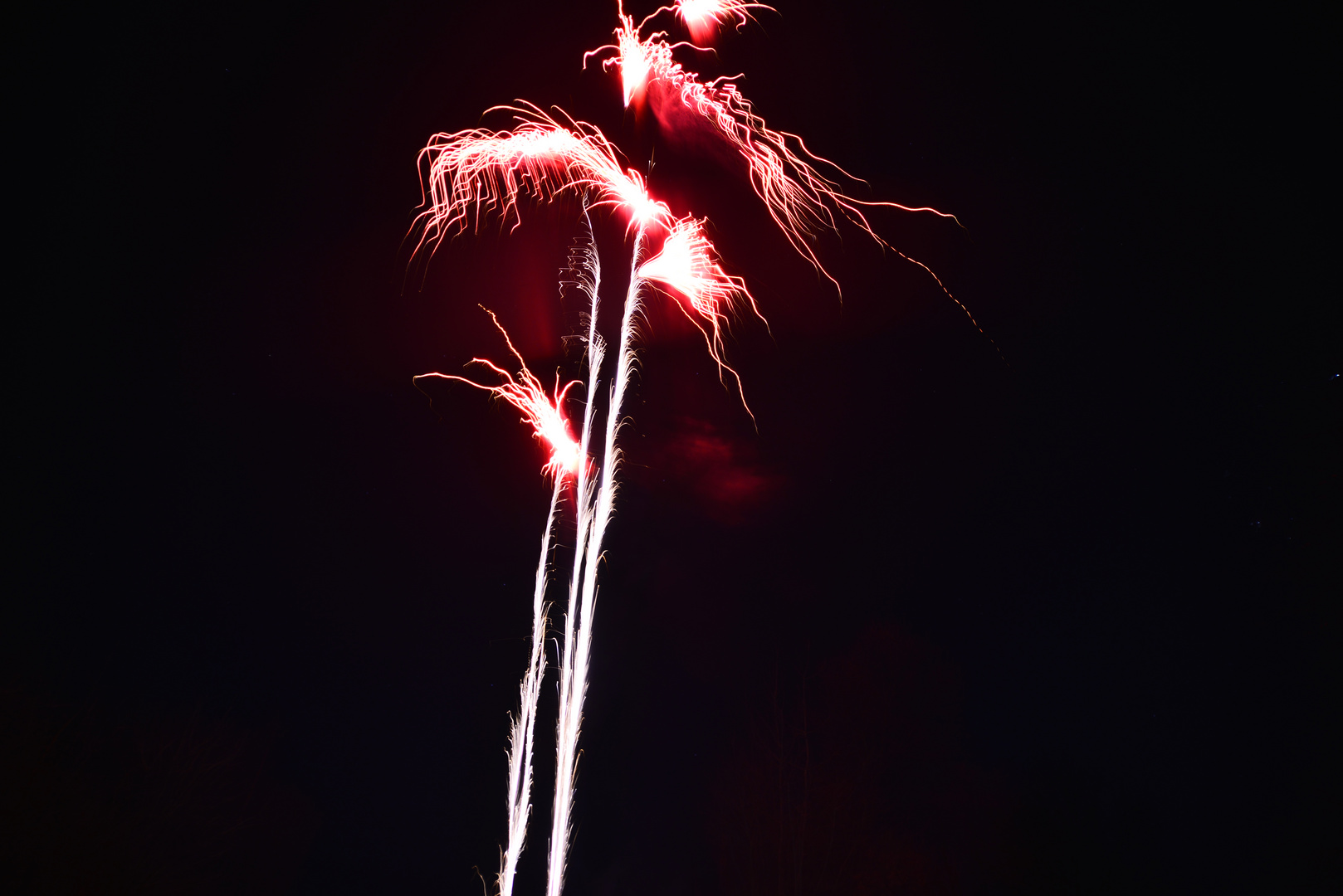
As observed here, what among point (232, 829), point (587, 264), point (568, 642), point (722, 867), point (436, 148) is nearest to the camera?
point (568, 642)

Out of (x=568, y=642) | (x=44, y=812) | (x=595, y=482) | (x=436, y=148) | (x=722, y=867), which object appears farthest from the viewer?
(x=722, y=867)

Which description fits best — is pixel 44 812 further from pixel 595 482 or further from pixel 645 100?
pixel 645 100

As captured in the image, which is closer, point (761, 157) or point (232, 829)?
point (761, 157)

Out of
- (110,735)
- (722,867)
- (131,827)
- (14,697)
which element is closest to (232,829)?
(131,827)

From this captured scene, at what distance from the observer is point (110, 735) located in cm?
828

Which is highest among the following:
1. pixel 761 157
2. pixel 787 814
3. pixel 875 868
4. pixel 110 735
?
pixel 761 157

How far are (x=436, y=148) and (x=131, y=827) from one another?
922 cm

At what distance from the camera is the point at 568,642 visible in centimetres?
367

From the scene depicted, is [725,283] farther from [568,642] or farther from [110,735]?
[110,735]

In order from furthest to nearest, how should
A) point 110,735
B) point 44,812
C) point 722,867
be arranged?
1. point 722,867
2. point 110,735
3. point 44,812

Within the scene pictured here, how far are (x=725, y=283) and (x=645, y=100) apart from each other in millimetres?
1315

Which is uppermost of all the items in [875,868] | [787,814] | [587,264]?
[587,264]

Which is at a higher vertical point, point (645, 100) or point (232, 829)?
point (645, 100)

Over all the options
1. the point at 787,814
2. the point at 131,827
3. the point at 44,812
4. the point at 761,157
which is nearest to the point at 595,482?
the point at 761,157
